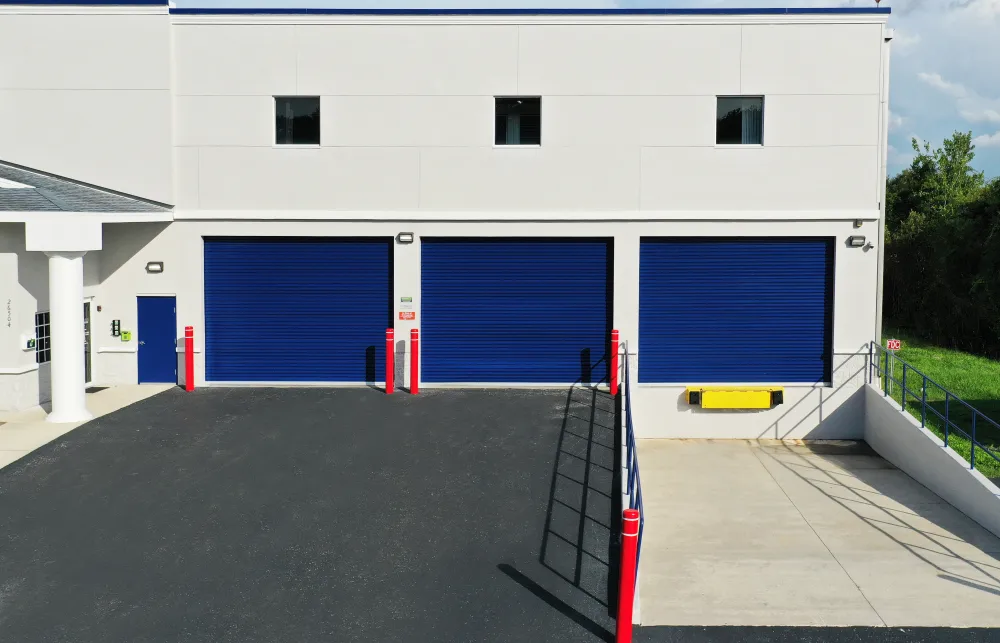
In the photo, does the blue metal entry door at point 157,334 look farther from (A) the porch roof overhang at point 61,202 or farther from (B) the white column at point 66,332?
(B) the white column at point 66,332

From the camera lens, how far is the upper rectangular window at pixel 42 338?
46.2ft

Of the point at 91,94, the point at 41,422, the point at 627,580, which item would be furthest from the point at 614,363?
the point at 91,94

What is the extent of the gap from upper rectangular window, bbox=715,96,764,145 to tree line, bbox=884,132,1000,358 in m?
18.5

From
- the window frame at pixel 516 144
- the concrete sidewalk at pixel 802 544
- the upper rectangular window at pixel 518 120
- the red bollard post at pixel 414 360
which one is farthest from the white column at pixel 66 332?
the concrete sidewalk at pixel 802 544

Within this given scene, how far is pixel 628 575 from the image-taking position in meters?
7.34

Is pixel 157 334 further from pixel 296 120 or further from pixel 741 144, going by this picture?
pixel 741 144

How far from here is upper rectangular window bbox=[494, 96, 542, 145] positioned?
1575cm

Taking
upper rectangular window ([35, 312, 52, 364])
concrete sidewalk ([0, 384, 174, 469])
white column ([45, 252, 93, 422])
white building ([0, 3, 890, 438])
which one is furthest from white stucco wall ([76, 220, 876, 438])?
white column ([45, 252, 93, 422])

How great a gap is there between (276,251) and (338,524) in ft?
24.7

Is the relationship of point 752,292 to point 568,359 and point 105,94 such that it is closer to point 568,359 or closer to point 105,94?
point 568,359

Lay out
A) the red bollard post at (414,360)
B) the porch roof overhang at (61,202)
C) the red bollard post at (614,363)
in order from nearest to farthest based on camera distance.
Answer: the porch roof overhang at (61,202) → the red bollard post at (414,360) → the red bollard post at (614,363)

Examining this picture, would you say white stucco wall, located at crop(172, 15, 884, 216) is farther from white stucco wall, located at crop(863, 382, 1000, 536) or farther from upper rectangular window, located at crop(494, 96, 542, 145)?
white stucco wall, located at crop(863, 382, 1000, 536)

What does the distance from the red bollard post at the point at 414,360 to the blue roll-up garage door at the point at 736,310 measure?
163 inches

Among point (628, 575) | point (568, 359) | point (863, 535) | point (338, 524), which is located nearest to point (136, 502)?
point (338, 524)
